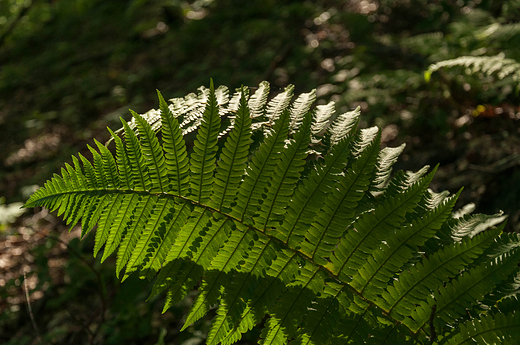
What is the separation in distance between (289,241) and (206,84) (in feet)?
13.1

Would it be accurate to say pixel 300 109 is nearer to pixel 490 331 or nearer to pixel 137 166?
pixel 137 166

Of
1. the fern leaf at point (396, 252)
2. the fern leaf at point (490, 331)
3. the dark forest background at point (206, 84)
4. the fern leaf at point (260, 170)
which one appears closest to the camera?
the fern leaf at point (490, 331)

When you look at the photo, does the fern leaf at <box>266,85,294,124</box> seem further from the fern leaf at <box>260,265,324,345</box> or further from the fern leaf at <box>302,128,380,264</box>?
the fern leaf at <box>260,265,324,345</box>

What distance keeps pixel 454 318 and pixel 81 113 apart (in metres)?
6.60

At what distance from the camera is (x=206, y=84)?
473 cm

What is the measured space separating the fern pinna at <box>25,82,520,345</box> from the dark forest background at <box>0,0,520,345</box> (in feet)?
2.54

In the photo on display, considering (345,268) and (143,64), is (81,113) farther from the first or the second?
(345,268)

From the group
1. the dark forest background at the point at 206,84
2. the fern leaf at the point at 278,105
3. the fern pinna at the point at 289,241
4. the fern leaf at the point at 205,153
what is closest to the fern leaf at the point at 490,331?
the fern pinna at the point at 289,241

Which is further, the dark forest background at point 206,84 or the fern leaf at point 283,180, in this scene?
the dark forest background at point 206,84

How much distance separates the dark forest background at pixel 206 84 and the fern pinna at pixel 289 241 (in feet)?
2.54

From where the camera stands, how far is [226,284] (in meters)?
1.07

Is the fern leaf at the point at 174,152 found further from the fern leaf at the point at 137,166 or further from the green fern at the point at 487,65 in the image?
the green fern at the point at 487,65

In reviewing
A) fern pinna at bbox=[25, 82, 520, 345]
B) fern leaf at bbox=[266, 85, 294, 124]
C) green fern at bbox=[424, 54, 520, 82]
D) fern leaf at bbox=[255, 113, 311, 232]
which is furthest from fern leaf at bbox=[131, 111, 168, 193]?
green fern at bbox=[424, 54, 520, 82]

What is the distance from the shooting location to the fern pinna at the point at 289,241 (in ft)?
3.21
